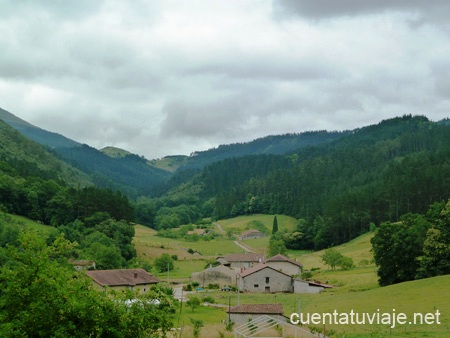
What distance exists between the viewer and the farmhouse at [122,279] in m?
64.0

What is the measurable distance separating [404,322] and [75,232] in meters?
73.2

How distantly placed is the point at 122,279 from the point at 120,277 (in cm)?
62

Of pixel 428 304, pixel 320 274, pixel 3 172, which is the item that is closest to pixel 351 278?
pixel 320 274

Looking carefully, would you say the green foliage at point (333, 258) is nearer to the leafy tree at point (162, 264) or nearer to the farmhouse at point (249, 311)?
the leafy tree at point (162, 264)

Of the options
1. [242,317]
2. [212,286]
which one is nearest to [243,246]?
[212,286]

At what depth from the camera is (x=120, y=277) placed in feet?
221

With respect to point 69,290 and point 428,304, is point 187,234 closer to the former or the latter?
point 428,304

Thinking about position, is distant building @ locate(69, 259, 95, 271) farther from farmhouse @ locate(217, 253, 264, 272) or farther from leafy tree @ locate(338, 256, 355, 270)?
leafy tree @ locate(338, 256, 355, 270)

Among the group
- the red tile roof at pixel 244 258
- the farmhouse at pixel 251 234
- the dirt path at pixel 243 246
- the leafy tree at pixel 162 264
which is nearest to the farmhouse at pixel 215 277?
the leafy tree at pixel 162 264

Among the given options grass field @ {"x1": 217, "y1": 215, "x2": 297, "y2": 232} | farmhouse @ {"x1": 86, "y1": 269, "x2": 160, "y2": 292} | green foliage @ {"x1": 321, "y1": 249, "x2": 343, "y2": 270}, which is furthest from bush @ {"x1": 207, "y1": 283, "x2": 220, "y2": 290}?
grass field @ {"x1": 217, "y1": 215, "x2": 297, "y2": 232}

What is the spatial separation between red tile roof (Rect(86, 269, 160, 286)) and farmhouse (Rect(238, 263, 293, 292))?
1489 cm

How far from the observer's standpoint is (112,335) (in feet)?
66.4

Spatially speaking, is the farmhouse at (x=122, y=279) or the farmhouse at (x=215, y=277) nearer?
the farmhouse at (x=122, y=279)

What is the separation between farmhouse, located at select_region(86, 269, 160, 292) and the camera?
64000 mm
